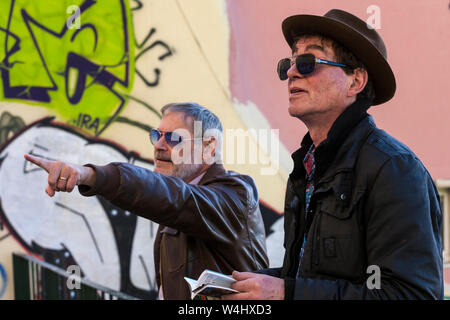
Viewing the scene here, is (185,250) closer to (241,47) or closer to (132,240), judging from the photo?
(132,240)

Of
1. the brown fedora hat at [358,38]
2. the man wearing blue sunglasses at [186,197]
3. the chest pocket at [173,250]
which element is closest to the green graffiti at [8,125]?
the man wearing blue sunglasses at [186,197]

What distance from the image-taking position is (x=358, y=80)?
8.12 ft

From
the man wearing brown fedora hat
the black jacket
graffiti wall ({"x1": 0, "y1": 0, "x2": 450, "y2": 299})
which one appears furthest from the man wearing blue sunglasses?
graffiti wall ({"x1": 0, "y1": 0, "x2": 450, "y2": 299})

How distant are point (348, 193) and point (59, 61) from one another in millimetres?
4689

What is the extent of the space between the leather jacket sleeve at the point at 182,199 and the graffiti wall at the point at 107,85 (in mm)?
2817

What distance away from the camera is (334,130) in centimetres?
230

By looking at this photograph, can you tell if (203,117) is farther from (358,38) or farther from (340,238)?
(340,238)

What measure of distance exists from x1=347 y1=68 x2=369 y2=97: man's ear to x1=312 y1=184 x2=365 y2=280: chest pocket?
493 mm

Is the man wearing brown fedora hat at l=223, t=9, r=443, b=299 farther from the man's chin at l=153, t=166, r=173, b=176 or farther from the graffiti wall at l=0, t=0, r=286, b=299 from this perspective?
the graffiti wall at l=0, t=0, r=286, b=299

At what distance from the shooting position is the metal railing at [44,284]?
5.72 m

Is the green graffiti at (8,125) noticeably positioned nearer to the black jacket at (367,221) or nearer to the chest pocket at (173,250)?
the chest pocket at (173,250)

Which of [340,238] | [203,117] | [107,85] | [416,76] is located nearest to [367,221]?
[340,238]

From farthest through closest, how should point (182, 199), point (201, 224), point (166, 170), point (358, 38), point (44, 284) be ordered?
point (44, 284)
point (166, 170)
point (201, 224)
point (182, 199)
point (358, 38)
